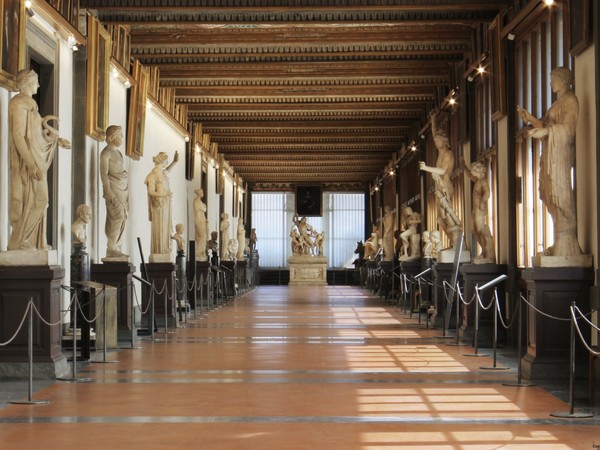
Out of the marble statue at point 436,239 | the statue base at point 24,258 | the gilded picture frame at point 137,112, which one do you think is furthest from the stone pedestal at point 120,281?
the marble statue at point 436,239

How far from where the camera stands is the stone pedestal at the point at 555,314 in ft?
34.1

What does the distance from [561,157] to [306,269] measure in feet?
120

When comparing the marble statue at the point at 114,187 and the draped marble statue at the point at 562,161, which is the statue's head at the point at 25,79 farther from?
the draped marble statue at the point at 562,161

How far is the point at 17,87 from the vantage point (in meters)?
10.9

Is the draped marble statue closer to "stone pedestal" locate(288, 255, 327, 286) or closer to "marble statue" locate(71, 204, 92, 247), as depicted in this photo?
"marble statue" locate(71, 204, 92, 247)

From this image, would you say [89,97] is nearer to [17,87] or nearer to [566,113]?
[17,87]

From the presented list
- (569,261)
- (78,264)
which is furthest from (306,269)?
(569,261)

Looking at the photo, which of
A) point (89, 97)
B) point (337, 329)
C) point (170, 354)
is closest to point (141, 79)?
point (89, 97)

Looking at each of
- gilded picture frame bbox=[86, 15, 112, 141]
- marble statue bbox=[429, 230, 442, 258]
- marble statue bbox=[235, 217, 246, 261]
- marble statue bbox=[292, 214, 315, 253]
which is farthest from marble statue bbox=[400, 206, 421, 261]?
marble statue bbox=[292, 214, 315, 253]

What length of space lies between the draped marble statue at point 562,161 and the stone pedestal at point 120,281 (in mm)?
7319

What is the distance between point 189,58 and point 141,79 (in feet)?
4.42

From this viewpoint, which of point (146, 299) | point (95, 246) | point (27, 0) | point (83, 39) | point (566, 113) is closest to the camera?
point (566, 113)

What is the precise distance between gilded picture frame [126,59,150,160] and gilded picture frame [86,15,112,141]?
8.95 feet

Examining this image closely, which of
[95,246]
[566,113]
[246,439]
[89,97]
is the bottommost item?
[246,439]
